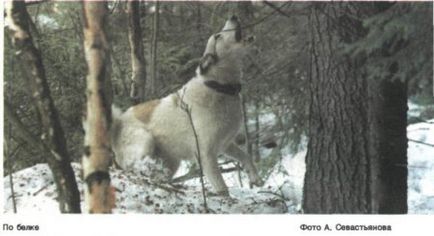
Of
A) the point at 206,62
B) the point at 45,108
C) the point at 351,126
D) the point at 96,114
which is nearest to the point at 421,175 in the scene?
the point at 351,126

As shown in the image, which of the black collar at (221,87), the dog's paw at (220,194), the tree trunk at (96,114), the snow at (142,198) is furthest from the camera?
the black collar at (221,87)

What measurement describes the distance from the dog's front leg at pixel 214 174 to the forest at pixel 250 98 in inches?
1.4

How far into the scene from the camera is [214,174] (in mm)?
3285

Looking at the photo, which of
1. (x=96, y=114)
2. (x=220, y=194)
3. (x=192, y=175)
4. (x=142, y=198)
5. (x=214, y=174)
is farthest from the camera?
(x=192, y=175)

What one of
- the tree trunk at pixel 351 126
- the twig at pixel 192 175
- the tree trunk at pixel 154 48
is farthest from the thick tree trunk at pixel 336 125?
the tree trunk at pixel 154 48

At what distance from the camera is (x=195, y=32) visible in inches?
132

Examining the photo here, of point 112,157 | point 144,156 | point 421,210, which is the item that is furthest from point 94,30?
point 421,210

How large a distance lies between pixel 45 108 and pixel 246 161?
0.97 metres

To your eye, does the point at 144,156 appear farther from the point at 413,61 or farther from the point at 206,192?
the point at 413,61

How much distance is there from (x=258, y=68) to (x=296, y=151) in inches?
17.6

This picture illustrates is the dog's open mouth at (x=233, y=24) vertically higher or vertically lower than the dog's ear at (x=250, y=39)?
higher

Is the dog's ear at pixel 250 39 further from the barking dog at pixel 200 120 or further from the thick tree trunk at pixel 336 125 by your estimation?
the thick tree trunk at pixel 336 125

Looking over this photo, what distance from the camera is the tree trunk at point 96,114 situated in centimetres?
→ 279

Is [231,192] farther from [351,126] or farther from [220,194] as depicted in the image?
[351,126]
